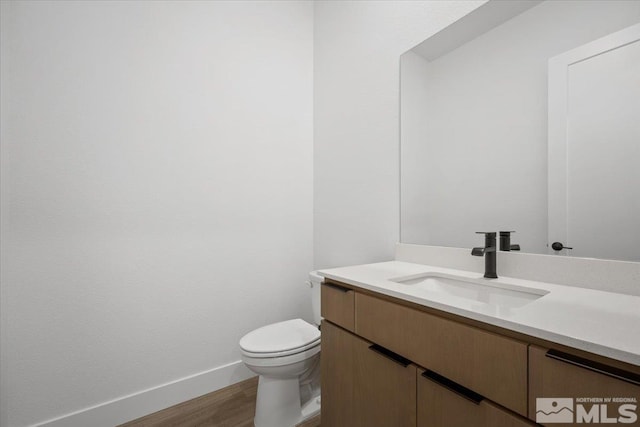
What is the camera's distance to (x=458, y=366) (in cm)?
71

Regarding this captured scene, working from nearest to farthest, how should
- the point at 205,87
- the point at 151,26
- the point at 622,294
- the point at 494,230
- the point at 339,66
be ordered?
the point at 622,294 < the point at 494,230 < the point at 151,26 < the point at 205,87 < the point at 339,66

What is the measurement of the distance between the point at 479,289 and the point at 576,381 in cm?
53

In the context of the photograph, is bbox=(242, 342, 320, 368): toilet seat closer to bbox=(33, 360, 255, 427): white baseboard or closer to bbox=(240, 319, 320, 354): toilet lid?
bbox=(240, 319, 320, 354): toilet lid

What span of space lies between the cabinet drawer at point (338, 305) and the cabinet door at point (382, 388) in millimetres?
87

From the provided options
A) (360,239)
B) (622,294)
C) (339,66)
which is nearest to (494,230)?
(622,294)

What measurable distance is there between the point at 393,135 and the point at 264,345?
4.38 ft

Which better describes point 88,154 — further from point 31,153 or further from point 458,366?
point 458,366

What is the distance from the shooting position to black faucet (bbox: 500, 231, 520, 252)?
1052mm

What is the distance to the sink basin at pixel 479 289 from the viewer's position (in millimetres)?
917

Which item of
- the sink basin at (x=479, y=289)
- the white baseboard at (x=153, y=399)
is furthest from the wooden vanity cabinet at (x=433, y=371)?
the white baseboard at (x=153, y=399)

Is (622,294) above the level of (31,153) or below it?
below

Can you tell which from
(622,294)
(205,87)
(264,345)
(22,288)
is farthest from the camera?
(205,87)

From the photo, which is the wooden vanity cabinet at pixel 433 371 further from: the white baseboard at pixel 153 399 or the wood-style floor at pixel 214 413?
the white baseboard at pixel 153 399

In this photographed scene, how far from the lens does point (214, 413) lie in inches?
59.7
